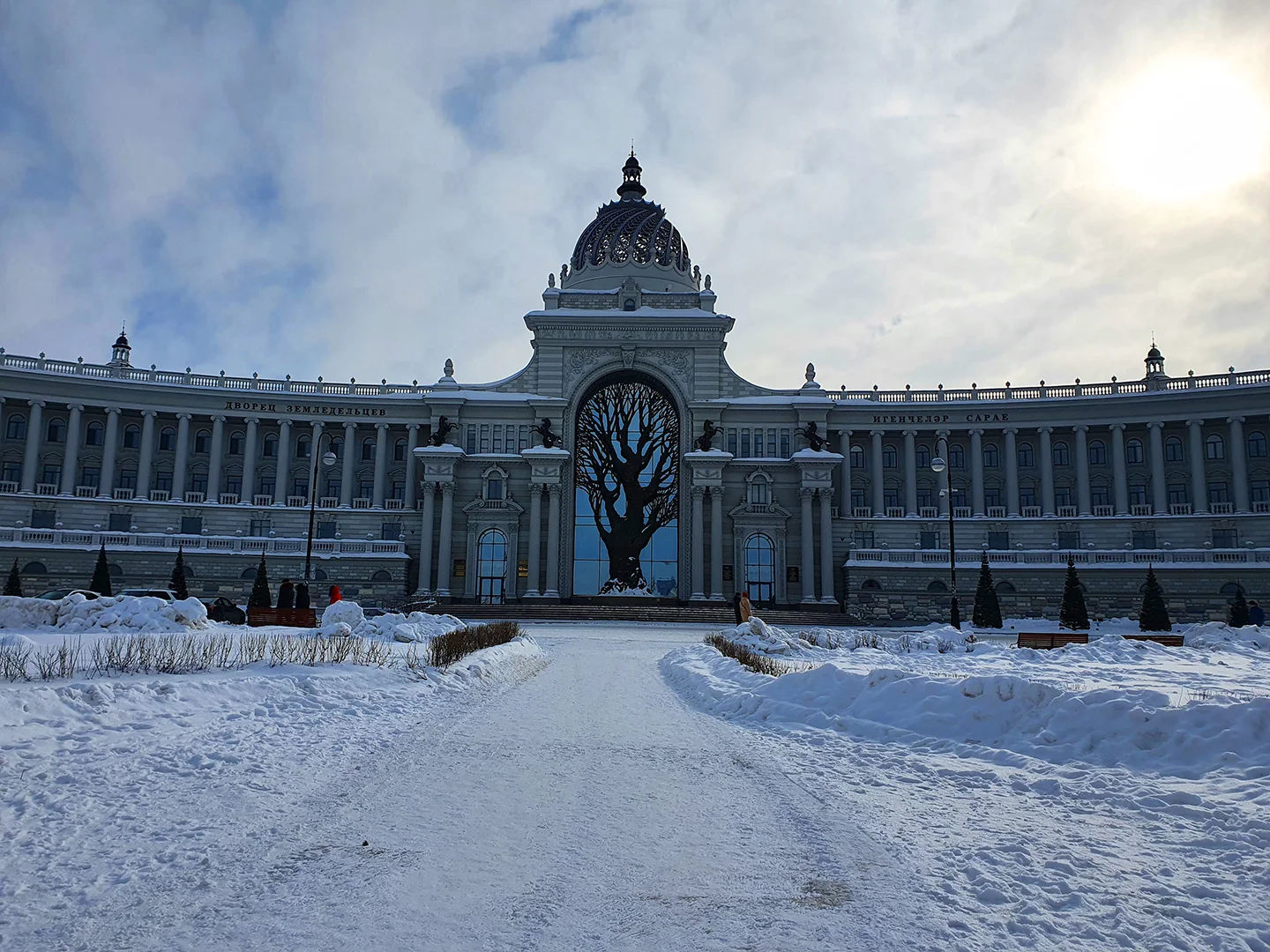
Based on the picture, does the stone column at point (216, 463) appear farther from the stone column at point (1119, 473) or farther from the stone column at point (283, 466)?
the stone column at point (1119, 473)

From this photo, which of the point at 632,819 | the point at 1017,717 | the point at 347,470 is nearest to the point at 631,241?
the point at 347,470

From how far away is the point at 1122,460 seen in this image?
2660 inches

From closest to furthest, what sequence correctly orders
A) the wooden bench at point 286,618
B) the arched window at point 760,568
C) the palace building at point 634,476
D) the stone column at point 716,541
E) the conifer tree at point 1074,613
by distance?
1. the wooden bench at point 286,618
2. the conifer tree at point 1074,613
3. the palace building at point 634,476
4. the stone column at point 716,541
5. the arched window at point 760,568

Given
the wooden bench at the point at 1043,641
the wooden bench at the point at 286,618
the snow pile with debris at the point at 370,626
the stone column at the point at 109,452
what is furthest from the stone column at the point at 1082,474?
the stone column at the point at 109,452

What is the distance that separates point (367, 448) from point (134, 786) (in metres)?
67.1

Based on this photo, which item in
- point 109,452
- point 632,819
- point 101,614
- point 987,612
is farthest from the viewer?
point 109,452

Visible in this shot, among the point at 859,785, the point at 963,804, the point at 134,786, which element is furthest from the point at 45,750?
the point at 963,804

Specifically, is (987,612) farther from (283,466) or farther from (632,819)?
(283,466)

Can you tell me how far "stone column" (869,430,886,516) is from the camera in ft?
233

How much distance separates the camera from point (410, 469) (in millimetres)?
70500

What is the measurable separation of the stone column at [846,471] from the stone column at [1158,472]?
22.2 m

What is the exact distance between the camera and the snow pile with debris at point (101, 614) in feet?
83.4

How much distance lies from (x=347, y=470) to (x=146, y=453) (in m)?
15.0

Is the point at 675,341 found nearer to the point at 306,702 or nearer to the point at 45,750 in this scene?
the point at 306,702
